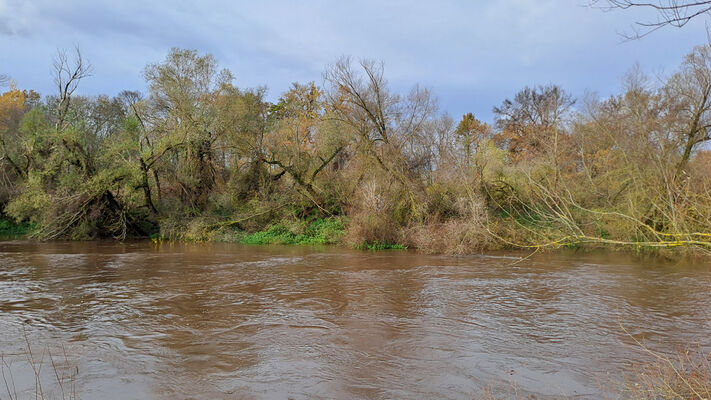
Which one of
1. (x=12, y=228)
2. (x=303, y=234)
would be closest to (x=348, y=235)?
(x=303, y=234)

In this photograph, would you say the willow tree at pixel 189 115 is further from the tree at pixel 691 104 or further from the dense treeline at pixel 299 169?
the tree at pixel 691 104

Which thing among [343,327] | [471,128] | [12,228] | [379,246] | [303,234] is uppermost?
[471,128]

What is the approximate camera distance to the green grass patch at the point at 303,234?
2558cm

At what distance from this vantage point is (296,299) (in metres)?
12.0

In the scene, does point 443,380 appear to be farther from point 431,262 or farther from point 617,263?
point 617,263

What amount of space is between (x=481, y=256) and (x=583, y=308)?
9.42 metres

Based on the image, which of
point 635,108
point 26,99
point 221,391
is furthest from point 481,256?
point 26,99

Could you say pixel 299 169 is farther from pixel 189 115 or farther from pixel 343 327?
pixel 343 327

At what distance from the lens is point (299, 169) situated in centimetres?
2800

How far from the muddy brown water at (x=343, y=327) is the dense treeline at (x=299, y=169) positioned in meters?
5.47

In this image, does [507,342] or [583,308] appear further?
[583,308]

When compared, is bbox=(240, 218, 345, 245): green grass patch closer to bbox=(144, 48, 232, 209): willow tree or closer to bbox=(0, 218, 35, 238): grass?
bbox=(144, 48, 232, 209): willow tree

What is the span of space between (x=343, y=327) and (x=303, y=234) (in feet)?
57.6

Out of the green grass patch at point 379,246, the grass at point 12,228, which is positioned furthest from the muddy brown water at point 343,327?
the grass at point 12,228
